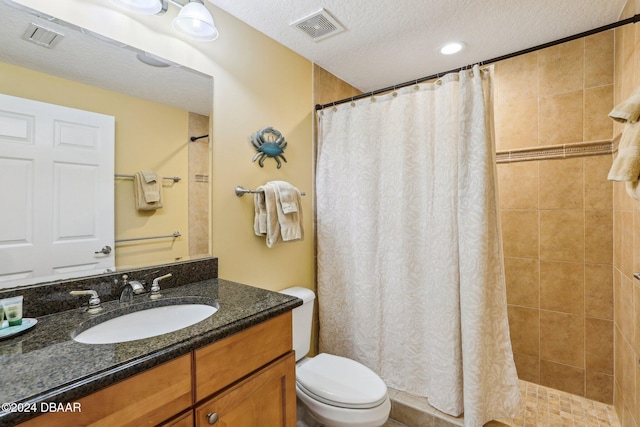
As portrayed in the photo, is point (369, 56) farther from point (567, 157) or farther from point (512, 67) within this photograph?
point (567, 157)

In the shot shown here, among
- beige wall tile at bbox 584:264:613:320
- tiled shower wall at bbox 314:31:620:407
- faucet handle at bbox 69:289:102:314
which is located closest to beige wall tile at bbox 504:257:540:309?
tiled shower wall at bbox 314:31:620:407

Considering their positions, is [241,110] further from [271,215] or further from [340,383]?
[340,383]

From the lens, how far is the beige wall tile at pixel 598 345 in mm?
1881

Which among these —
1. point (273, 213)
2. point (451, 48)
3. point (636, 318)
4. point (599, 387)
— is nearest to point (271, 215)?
point (273, 213)

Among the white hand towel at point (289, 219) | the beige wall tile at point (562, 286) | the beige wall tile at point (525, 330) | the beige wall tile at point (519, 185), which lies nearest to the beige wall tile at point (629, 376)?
the beige wall tile at point (562, 286)

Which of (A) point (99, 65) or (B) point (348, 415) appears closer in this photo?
(A) point (99, 65)

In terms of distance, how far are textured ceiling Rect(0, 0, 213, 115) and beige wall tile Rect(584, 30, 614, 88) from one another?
7.43ft

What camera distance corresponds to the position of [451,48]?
202cm

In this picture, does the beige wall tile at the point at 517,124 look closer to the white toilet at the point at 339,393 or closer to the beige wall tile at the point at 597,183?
the beige wall tile at the point at 597,183

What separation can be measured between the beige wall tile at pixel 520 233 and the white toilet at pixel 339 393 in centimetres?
139

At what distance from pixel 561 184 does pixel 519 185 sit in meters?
0.23

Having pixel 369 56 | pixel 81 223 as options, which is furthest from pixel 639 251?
pixel 81 223

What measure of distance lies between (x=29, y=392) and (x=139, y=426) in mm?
254

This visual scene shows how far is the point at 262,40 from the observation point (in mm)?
1845
